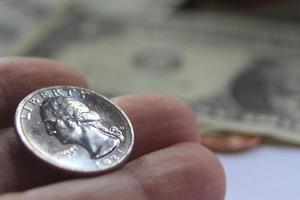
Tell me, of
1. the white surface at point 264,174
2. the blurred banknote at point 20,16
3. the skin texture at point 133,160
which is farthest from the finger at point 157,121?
the blurred banknote at point 20,16

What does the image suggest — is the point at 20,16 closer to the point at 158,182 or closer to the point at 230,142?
the point at 230,142

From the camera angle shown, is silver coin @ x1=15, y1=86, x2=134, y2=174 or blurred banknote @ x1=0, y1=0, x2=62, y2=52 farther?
blurred banknote @ x1=0, y1=0, x2=62, y2=52

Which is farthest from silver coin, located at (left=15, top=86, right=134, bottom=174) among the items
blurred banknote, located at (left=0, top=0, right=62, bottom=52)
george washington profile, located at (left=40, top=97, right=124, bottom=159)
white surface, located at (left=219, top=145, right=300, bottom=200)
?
blurred banknote, located at (left=0, top=0, right=62, bottom=52)

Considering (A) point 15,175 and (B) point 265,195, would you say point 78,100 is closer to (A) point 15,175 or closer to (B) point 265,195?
(A) point 15,175

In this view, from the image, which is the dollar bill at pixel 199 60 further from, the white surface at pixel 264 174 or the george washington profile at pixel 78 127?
the george washington profile at pixel 78 127

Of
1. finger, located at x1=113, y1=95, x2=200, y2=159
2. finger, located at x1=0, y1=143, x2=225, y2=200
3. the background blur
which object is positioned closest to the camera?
finger, located at x1=0, y1=143, x2=225, y2=200

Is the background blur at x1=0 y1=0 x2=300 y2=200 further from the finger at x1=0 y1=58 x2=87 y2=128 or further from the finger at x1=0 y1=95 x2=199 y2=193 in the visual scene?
the finger at x1=0 y1=58 x2=87 y2=128

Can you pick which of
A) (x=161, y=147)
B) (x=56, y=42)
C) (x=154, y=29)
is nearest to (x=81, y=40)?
(x=56, y=42)

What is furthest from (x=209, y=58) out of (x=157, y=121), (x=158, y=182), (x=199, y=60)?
(x=158, y=182)
